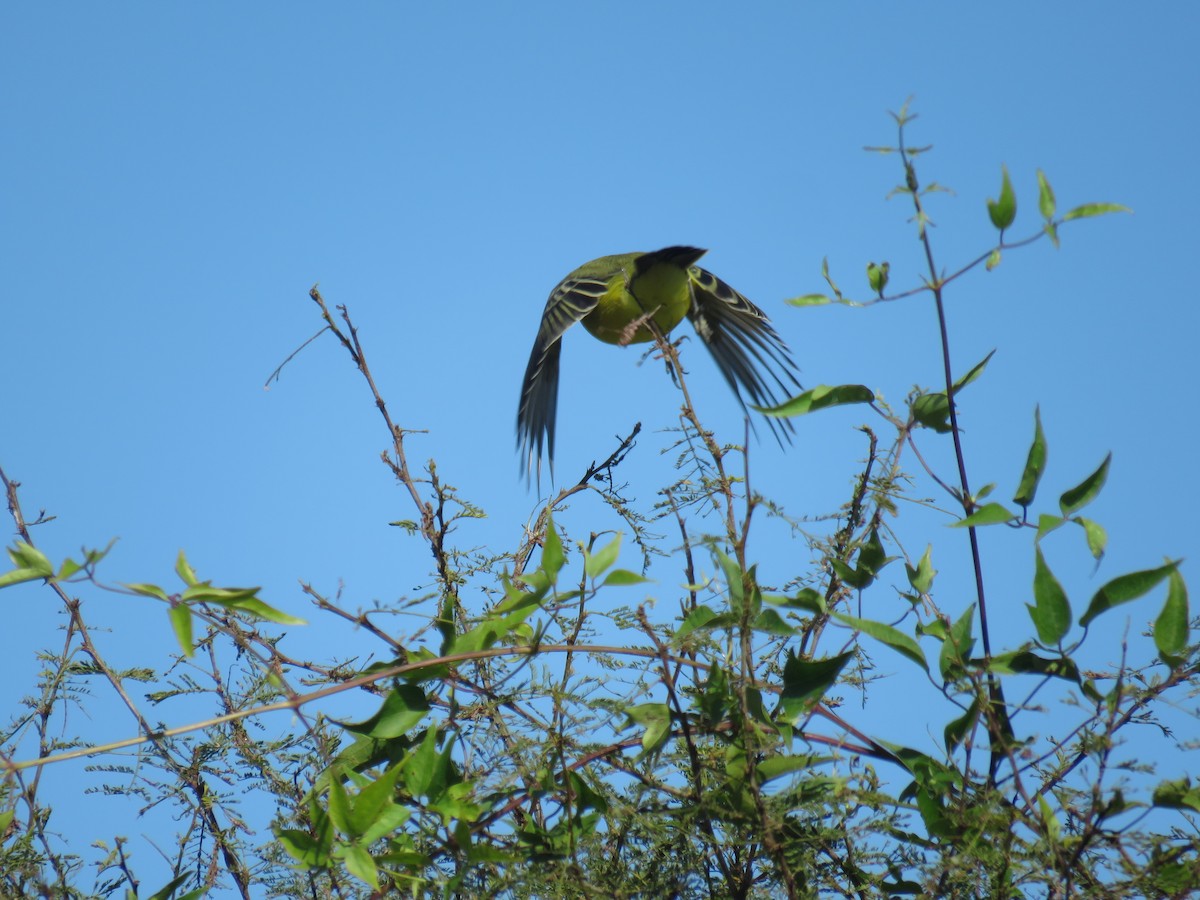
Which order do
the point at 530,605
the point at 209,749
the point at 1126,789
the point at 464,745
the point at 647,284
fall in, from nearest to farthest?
the point at 1126,789, the point at 530,605, the point at 464,745, the point at 209,749, the point at 647,284

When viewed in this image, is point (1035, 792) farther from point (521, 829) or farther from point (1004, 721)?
point (521, 829)

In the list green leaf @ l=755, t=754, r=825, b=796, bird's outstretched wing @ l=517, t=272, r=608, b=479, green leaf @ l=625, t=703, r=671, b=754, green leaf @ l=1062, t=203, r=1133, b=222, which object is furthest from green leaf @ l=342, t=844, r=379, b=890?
bird's outstretched wing @ l=517, t=272, r=608, b=479

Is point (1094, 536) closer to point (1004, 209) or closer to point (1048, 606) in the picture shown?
point (1048, 606)

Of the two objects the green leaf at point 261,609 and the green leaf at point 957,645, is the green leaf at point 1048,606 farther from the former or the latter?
the green leaf at point 261,609

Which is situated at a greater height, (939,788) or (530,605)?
(530,605)

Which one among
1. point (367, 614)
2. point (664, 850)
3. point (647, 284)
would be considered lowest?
point (664, 850)

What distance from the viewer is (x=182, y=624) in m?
1.22

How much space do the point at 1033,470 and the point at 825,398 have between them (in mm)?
269

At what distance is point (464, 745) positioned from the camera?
1.47 metres

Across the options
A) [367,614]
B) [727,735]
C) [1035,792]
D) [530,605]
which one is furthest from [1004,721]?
[367,614]

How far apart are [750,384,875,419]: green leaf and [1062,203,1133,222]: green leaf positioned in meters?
0.31

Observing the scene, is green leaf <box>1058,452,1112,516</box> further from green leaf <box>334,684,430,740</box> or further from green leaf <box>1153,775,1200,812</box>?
green leaf <box>334,684,430,740</box>

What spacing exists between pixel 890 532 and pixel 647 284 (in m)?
3.19

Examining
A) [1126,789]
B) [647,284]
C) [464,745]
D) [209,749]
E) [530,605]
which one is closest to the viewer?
[1126,789]
